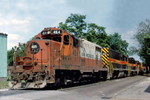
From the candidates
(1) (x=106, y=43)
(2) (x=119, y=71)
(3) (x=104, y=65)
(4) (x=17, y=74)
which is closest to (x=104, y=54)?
(3) (x=104, y=65)

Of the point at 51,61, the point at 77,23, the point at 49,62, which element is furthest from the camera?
the point at 77,23

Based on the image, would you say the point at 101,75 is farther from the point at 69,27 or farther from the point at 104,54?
the point at 69,27

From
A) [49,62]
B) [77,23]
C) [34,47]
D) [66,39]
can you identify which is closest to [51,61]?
[49,62]

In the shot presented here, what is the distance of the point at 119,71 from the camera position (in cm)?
3944

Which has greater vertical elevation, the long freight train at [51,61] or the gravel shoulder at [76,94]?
the long freight train at [51,61]

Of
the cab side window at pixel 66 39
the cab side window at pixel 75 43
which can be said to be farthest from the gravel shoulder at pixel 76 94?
the cab side window at pixel 75 43

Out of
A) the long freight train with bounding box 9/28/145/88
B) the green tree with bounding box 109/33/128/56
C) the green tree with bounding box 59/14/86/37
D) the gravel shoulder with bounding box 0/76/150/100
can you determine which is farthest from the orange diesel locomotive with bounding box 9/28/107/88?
the green tree with bounding box 109/33/128/56

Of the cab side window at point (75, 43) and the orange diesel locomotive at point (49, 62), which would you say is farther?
the cab side window at point (75, 43)

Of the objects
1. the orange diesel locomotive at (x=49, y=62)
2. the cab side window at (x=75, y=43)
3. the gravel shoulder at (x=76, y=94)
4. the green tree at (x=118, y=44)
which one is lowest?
the gravel shoulder at (x=76, y=94)

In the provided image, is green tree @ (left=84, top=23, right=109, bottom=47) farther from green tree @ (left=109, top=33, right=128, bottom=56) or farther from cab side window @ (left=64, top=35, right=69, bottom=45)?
cab side window @ (left=64, top=35, right=69, bottom=45)

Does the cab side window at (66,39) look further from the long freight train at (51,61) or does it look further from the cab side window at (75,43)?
the cab side window at (75,43)

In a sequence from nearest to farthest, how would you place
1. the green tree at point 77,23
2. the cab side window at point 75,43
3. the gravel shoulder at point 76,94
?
the gravel shoulder at point 76,94 < the cab side window at point 75,43 < the green tree at point 77,23

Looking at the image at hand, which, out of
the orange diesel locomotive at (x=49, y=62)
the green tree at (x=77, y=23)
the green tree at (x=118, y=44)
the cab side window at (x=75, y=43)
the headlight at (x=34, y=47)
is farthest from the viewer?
the green tree at (x=118, y=44)

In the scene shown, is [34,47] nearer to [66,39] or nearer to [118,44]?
[66,39]
